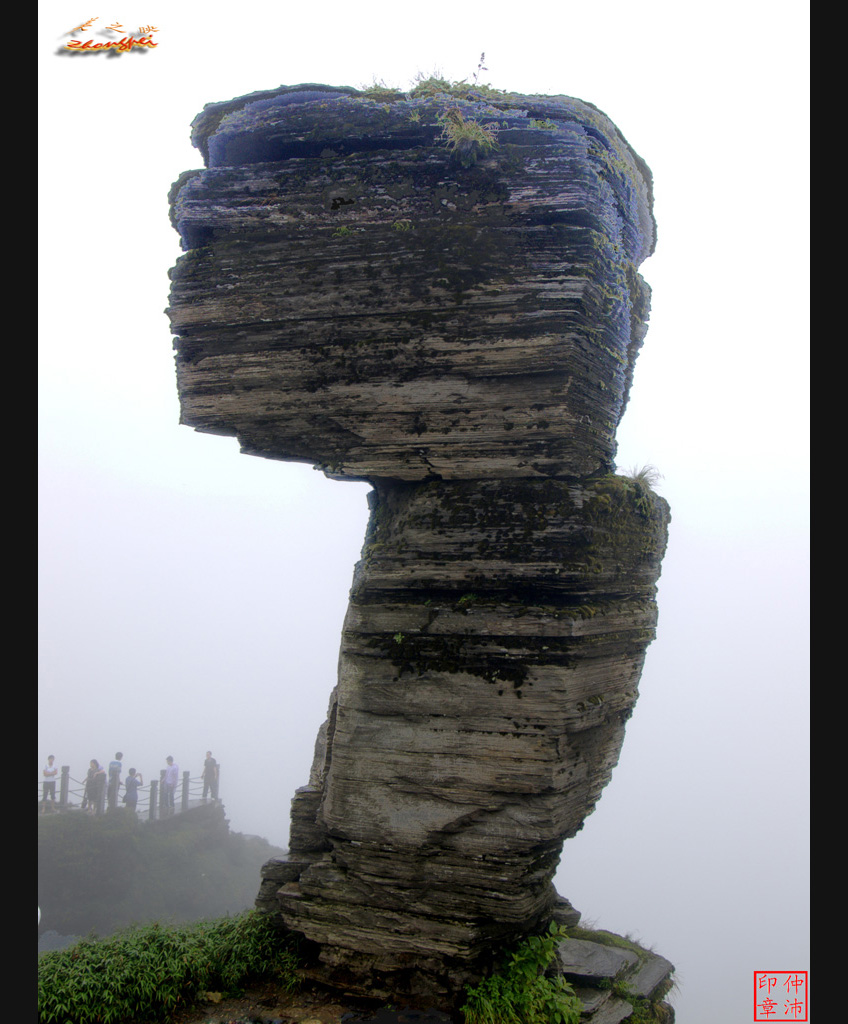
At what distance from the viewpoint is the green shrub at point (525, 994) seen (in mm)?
8562

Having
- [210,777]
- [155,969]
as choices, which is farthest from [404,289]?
[210,777]

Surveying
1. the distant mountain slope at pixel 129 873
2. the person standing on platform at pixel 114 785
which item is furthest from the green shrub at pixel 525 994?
the person standing on platform at pixel 114 785

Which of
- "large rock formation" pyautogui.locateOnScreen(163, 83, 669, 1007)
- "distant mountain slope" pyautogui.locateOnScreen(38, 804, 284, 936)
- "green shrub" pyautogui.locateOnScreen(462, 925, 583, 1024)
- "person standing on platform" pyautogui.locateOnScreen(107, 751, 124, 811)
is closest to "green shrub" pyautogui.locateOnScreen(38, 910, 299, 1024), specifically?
"large rock formation" pyautogui.locateOnScreen(163, 83, 669, 1007)

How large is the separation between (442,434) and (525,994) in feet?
21.4

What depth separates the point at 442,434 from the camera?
883 cm

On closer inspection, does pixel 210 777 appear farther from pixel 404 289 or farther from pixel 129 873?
pixel 404 289

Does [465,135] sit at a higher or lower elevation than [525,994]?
higher

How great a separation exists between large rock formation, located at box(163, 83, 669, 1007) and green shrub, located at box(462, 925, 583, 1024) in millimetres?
290

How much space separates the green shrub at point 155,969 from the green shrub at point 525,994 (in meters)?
2.41

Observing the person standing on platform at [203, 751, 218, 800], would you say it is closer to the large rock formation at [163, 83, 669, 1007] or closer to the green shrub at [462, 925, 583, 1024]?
the large rock formation at [163, 83, 669, 1007]

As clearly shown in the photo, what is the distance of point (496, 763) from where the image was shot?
28.1 feet

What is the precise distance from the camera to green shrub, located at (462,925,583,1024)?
856cm

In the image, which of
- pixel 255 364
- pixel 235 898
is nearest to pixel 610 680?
pixel 255 364

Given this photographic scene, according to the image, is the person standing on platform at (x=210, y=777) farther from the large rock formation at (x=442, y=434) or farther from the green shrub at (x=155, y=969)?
the large rock formation at (x=442, y=434)
